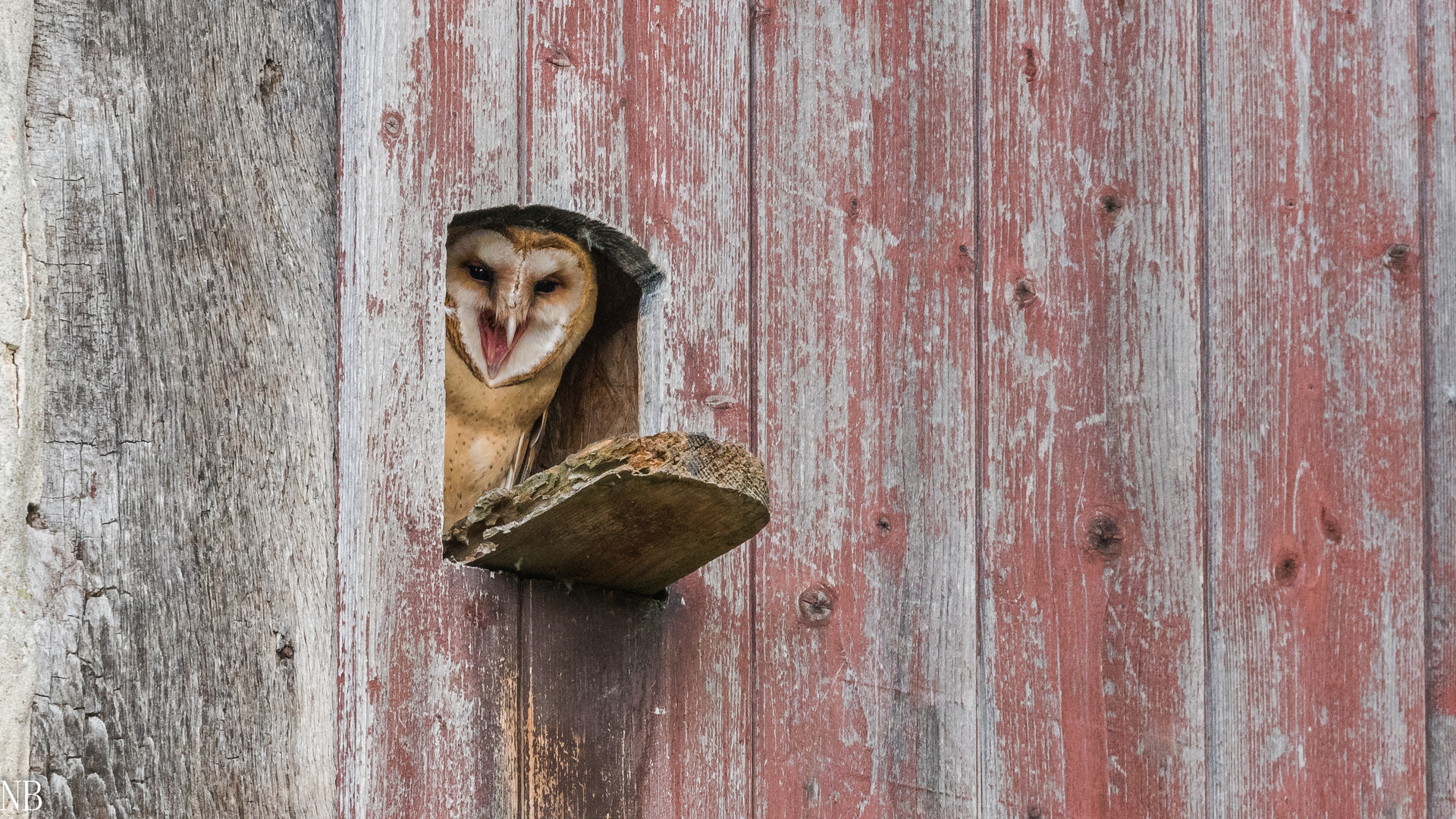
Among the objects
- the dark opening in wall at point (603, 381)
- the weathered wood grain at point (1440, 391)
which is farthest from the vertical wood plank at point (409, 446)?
A: the weathered wood grain at point (1440, 391)

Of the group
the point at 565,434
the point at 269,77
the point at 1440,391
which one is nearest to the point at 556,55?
the point at 269,77

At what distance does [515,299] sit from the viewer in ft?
5.13

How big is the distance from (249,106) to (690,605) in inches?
26.4

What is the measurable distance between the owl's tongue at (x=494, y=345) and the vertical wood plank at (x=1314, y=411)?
82cm

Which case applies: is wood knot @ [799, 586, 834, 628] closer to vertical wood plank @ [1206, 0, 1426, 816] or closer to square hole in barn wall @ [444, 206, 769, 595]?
square hole in barn wall @ [444, 206, 769, 595]

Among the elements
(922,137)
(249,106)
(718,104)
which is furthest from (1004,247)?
(249,106)

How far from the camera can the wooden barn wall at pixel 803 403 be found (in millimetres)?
1254

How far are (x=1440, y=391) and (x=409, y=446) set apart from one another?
1255mm

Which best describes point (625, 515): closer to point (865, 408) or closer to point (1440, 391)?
point (865, 408)

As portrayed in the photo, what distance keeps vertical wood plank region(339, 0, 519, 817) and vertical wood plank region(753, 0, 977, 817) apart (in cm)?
30

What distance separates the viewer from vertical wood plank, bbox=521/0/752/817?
128 cm

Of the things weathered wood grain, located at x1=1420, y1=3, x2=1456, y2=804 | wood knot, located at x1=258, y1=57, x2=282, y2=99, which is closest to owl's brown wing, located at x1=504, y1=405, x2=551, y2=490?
wood knot, located at x1=258, y1=57, x2=282, y2=99

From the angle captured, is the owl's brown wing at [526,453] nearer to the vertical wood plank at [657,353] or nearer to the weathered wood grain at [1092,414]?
the vertical wood plank at [657,353]

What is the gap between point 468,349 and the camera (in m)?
1.65
